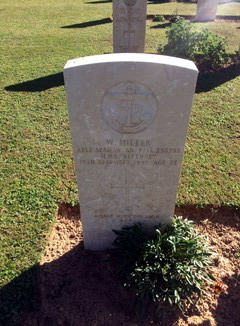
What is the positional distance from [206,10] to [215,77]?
711cm

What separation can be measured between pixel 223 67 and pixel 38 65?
5.48 meters

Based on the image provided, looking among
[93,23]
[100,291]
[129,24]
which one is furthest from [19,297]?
[93,23]

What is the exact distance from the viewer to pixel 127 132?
2682mm

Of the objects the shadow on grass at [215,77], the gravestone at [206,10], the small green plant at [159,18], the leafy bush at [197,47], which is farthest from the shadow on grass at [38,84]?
the gravestone at [206,10]

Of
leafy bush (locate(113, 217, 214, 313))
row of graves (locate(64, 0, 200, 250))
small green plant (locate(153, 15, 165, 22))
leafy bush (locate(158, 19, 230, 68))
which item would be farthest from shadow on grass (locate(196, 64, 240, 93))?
small green plant (locate(153, 15, 165, 22))

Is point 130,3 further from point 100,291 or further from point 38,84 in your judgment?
point 100,291

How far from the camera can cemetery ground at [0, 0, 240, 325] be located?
3041mm

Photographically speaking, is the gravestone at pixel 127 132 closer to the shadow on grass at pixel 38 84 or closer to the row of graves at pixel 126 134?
the row of graves at pixel 126 134

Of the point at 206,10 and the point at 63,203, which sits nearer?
the point at 63,203

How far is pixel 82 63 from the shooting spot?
2318 mm

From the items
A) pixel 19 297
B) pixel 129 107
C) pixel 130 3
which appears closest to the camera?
pixel 129 107

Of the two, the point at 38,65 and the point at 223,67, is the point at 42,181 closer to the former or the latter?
the point at 38,65

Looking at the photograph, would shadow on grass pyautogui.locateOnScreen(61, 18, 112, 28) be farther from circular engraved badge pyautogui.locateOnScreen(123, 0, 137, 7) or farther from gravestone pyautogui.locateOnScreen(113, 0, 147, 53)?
circular engraved badge pyautogui.locateOnScreen(123, 0, 137, 7)

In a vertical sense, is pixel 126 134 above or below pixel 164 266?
above
